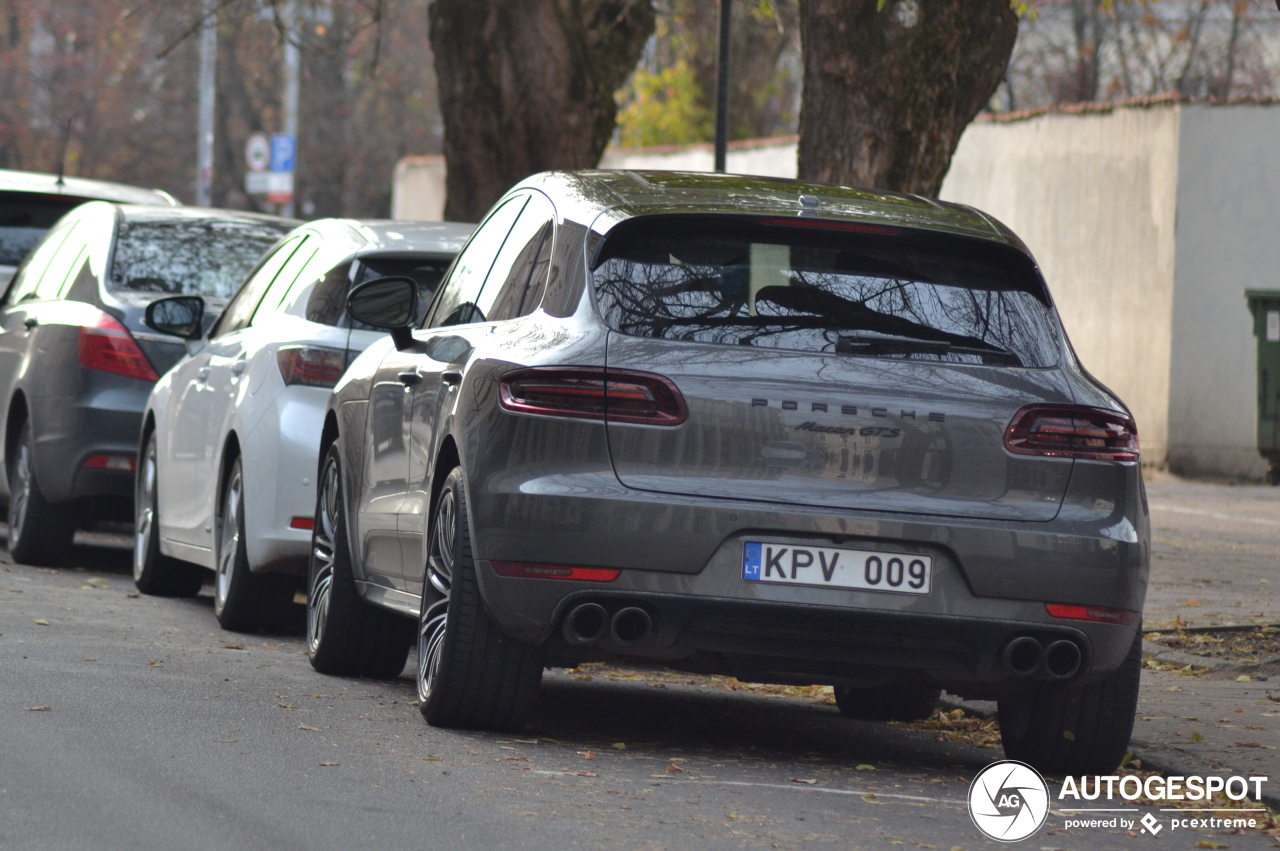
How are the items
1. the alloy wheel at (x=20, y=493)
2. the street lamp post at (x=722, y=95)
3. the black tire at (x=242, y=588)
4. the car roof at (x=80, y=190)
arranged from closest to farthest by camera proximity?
the black tire at (x=242, y=588), the alloy wheel at (x=20, y=493), the car roof at (x=80, y=190), the street lamp post at (x=722, y=95)

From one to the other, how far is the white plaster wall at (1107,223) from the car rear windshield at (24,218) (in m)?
10.0

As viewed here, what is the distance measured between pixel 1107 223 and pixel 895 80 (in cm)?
932

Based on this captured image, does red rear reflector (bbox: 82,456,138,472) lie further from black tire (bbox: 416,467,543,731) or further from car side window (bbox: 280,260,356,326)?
black tire (bbox: 416,467,543,731)

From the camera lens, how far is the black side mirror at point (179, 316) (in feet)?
34.0

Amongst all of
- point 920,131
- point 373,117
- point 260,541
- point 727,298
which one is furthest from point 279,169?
point 727,298

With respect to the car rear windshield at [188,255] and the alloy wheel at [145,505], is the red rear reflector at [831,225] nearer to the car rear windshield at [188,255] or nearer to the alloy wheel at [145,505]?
the alloy wheel at [145,505]

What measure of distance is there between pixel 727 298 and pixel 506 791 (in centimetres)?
150

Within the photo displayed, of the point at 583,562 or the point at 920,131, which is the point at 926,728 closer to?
the point at 583,562

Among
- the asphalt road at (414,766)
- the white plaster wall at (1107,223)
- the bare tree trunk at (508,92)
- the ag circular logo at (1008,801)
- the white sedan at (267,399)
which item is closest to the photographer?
the asphalt road at (414,766)

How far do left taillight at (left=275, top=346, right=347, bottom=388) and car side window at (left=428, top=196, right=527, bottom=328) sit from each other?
41.9 inches

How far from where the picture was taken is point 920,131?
1247 centimetres

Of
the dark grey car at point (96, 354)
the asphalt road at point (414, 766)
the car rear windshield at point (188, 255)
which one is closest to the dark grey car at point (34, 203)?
the dark grey car at point (96, 354)

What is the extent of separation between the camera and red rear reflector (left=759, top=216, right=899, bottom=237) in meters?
6.57

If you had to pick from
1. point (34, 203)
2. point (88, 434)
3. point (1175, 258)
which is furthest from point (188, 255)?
point (1175, 258)
